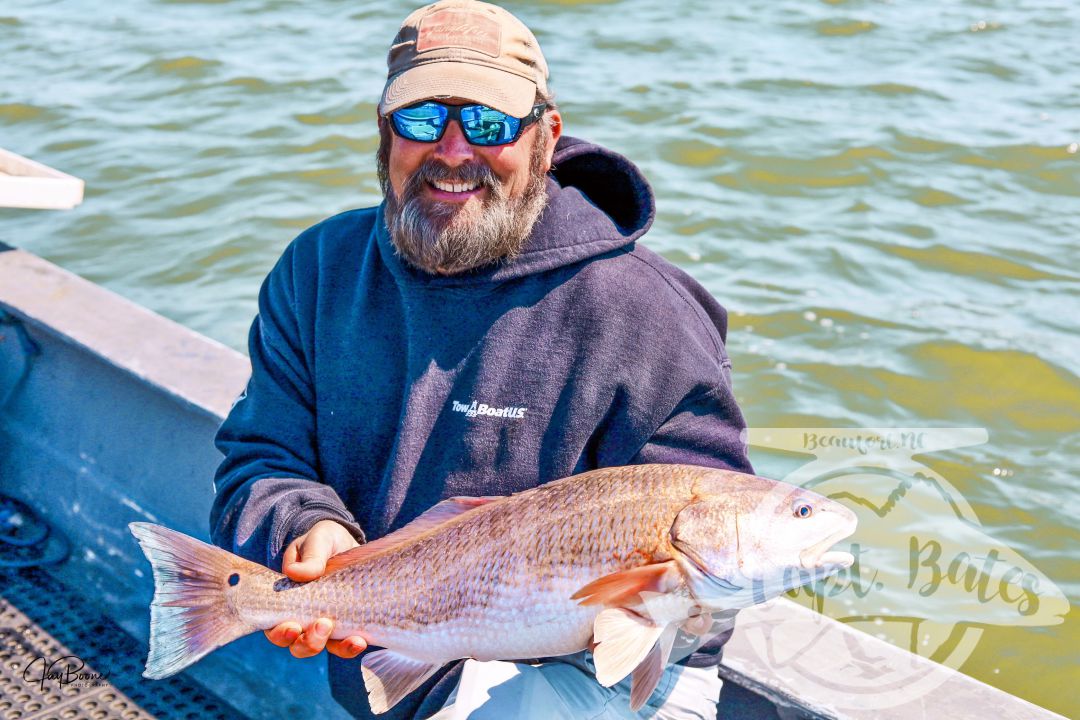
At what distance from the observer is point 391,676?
2.62 m

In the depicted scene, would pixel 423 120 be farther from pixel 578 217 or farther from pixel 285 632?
pixel 285 632

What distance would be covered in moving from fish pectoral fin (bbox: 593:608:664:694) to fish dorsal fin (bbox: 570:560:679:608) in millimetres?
30

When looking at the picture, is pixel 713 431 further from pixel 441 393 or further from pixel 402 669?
pixel 402 669

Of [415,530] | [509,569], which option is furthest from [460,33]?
[509,569]

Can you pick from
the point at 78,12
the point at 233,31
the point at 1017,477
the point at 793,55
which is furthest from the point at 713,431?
the point at 78,12

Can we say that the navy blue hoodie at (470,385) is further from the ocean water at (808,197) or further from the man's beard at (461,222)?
the ocean water at (808,197)

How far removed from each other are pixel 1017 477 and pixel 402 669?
3628 mm

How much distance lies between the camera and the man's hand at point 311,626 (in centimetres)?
258

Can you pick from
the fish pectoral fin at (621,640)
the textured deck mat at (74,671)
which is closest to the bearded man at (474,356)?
the fish pectoral fin at (621,640)

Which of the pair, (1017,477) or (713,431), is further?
(1017,477)

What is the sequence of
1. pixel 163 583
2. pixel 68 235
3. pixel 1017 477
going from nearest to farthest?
1. pixel 163 583
2. pixel 1017 477
3. pixel 68 235

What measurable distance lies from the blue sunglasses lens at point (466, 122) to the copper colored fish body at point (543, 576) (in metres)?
0.97

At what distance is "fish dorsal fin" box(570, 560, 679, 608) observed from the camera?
2309 mm

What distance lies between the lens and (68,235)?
8.14m
